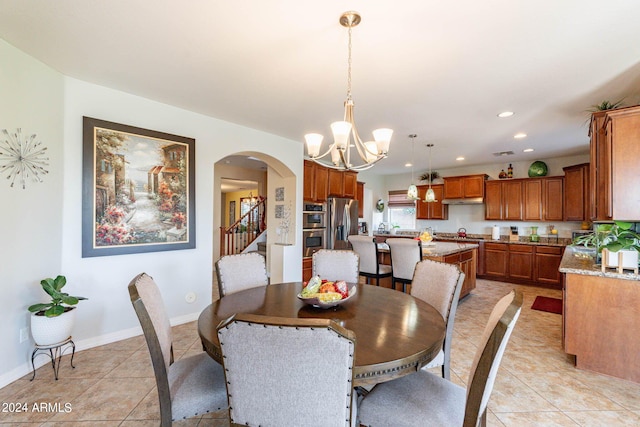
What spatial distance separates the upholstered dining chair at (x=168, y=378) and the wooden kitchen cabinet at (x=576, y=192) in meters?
6.45

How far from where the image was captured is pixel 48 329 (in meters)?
2.24

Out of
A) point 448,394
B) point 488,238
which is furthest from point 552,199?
point 448,394

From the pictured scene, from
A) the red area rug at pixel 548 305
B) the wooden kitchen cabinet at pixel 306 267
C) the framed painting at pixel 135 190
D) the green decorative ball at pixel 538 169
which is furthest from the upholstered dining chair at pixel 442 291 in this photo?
the green decorative ball at pixel 538 169

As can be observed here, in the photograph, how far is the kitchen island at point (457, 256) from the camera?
13.0 ft

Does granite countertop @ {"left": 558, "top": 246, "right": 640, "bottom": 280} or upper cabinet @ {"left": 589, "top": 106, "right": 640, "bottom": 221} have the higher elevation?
upper cabinet @ {"left": 589, "top": 106, "right": 640, "bottom": 221}

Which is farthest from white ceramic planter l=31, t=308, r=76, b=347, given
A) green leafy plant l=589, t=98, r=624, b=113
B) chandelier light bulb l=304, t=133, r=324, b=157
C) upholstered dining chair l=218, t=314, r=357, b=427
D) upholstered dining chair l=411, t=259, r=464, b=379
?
green leafy plant l=589, t=98, r=624, b=113

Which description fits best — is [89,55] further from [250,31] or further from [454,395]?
[454,395]

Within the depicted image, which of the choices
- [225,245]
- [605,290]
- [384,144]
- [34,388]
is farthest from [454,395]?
[225,245]

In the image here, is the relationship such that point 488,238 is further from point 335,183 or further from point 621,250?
point 621,250

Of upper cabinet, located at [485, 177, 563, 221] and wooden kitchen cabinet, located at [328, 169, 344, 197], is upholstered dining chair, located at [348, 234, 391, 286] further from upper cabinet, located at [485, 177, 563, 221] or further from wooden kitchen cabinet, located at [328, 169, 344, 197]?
upper cabinet, located at [485, 177, 563, 221]

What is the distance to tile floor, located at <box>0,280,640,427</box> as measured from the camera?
1.87m

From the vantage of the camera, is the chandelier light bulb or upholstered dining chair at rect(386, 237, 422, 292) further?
upholstered dining chair at rect(386, 237, 422, 292)

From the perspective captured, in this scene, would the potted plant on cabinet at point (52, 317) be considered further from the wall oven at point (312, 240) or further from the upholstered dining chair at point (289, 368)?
the wall oven at point (312, 240)

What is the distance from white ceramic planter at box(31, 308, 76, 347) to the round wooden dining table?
4.77 feet
